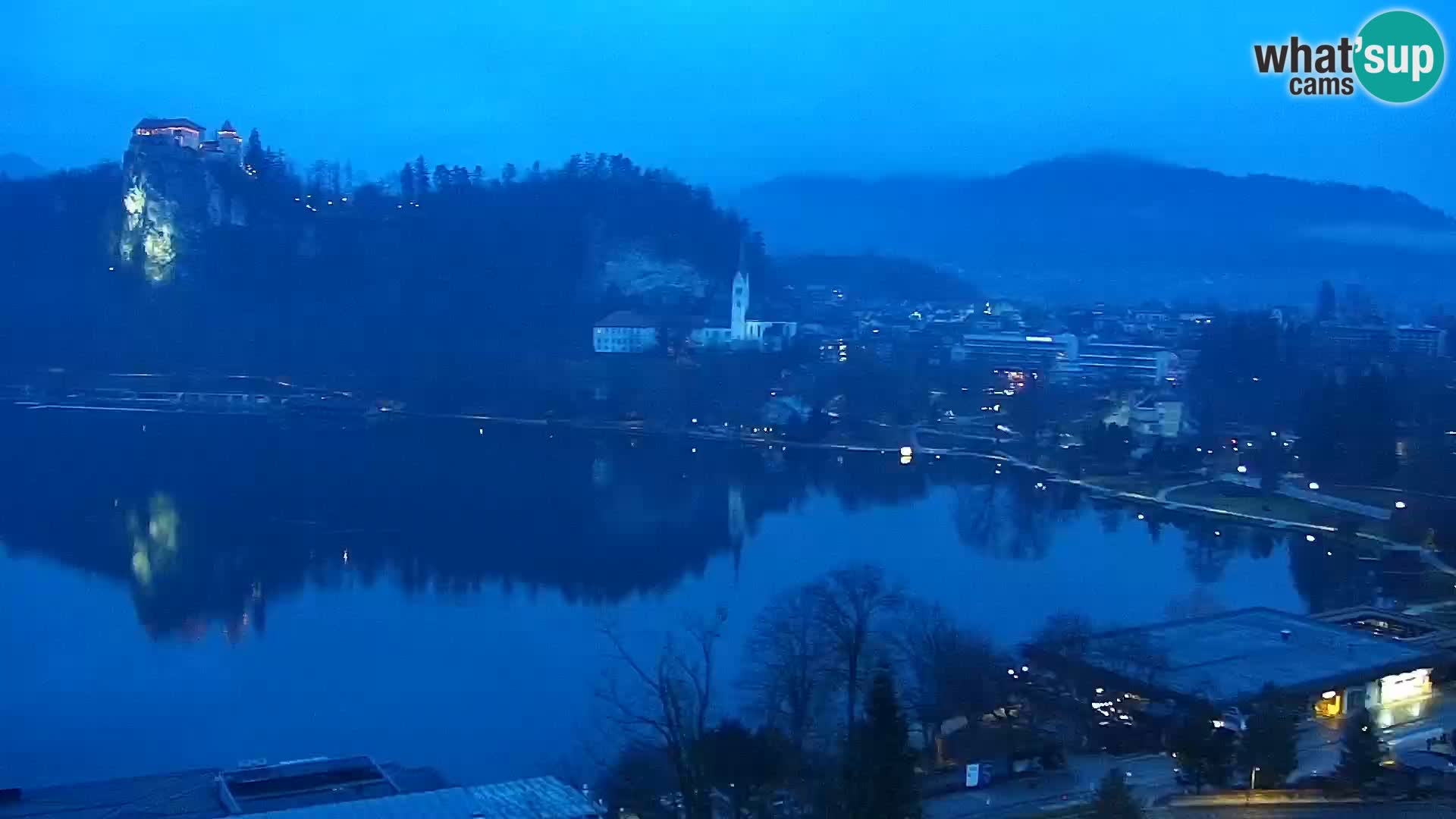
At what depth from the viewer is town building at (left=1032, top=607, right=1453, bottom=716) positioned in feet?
13.2

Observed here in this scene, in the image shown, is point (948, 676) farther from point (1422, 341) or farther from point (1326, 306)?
point (1326, 306)

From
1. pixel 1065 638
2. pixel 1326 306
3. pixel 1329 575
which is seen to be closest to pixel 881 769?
pixel 1065 638

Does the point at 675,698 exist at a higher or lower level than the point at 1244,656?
higher

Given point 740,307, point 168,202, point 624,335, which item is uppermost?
point 168,202

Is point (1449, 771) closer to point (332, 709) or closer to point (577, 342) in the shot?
point (332, 709)

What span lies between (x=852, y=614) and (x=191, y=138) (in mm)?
16496

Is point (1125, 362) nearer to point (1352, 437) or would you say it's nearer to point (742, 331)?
point (742, 331)

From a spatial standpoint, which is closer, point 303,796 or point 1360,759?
point 303,796

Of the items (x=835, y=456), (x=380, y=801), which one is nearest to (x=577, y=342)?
(x=835, y=456)

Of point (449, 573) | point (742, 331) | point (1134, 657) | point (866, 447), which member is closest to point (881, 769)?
point (1134, 657)

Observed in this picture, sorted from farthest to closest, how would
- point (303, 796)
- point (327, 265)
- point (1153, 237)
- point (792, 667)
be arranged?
1. point (1153, 237)
2. point (327, 265)
3. point (792, 667)
4. point (303, 796)

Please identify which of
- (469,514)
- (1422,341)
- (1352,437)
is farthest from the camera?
(1422,341)

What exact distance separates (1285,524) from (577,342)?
31.5 feet

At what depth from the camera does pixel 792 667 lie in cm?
379
